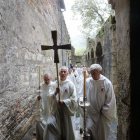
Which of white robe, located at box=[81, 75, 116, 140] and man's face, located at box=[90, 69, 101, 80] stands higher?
man's face, located at box=[90, 69, 101, 80]

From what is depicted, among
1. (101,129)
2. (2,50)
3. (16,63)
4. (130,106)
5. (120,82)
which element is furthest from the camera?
(16,63)

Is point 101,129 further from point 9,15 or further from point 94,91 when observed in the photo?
point 9,15

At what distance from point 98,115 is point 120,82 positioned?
1.60 metres

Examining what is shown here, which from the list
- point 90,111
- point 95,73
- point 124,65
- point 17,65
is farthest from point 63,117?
point 124,65

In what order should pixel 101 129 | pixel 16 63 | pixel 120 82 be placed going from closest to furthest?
pixel 120 82
pixel 101 129
pixel 16 63

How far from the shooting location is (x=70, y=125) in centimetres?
303

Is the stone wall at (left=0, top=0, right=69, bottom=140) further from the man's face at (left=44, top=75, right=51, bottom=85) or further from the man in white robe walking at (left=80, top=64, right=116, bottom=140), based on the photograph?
the man in white robe walking at (left=80, top=64, right=116, bottom=140)

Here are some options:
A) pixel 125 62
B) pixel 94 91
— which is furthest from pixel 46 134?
pixel 125 62

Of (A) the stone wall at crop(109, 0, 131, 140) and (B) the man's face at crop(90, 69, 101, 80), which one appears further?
(B) the man's face at crop(90, 69, 101, 80)

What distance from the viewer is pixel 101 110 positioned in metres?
2.99

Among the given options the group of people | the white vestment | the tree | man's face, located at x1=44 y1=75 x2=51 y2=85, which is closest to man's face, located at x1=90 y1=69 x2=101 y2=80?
the group of people

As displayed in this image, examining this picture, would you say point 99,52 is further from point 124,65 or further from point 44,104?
point 124,65

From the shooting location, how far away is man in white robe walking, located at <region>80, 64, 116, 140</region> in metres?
2.90

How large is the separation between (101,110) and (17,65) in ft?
7.55
